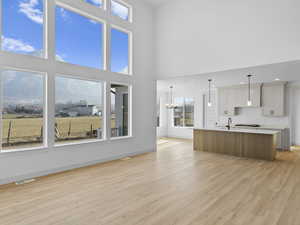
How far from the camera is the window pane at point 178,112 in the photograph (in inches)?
423

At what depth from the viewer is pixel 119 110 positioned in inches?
234

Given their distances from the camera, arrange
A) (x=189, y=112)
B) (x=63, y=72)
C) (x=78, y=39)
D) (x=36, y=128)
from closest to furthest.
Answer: (x=36, y=128), (x=63, y=72), (x=78, y=39), (x=189, y=112)

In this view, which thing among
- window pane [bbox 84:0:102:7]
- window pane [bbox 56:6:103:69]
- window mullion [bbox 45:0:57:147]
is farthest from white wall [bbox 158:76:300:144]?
window mullion [bbox 45:0:57:147]

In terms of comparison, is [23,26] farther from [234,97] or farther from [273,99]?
[273,99]

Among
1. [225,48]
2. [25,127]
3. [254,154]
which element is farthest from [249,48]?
[25,127]

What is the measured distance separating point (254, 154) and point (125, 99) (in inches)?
172

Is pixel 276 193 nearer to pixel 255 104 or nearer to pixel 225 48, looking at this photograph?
pixel 225 48

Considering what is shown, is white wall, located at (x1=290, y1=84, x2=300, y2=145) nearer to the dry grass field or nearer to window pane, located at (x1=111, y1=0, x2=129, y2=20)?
window pane, located at (x1=111, y1=0, x2=129, y2=20)

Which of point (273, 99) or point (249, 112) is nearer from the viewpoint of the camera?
point (273, 99)

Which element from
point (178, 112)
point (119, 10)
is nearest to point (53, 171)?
point (119, 10)

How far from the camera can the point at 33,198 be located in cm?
296

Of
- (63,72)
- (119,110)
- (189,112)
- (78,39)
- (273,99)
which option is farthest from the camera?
(189,112)

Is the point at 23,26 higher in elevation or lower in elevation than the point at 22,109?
higher

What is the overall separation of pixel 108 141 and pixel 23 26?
3.34 meters
